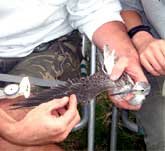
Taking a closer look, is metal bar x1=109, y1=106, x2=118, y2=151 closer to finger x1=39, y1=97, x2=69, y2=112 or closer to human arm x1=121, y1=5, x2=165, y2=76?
human arm x1=121, y1=5, x2=165, y2=76

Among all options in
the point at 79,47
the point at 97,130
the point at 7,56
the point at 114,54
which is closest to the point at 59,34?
the point at 79,47

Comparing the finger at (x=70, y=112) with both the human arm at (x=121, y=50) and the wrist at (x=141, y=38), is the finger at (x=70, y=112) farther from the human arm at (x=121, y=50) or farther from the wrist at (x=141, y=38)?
the wrist at (x=141, y=38)

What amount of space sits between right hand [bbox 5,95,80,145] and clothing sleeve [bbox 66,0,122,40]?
17.9 inches

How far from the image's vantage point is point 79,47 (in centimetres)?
192

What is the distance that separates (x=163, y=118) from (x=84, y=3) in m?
0.49

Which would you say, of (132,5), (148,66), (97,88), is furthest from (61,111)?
(132,5)

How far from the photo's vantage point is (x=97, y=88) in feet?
4.84

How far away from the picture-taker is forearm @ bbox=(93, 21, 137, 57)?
1.69 m

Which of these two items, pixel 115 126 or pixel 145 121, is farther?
pixel 115 126

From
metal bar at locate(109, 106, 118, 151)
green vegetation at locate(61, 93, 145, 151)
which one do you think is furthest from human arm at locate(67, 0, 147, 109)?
green vegetation at locate(61, 93, 145, 151)

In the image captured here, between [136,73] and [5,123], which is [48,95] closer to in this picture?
[5,123]

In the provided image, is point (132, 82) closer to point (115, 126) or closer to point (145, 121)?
point (145, 121)

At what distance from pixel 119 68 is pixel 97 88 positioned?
117mm

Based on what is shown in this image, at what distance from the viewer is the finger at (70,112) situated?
4.54 feet
